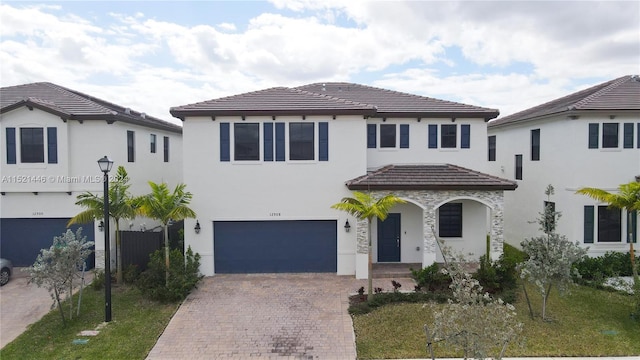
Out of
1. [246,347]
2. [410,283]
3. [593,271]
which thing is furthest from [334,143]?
[593,271]

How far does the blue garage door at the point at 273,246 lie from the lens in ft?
51.1

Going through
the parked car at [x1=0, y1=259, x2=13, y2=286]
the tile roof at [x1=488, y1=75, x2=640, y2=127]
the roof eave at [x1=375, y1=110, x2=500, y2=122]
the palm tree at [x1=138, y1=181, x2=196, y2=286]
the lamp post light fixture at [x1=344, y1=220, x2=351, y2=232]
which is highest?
the tile roof at [x1=488, y1=75, x2=640, y2=127]

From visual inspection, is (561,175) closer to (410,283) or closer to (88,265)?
(410,283)

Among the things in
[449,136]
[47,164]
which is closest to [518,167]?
[449,136]

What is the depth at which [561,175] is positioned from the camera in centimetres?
1633

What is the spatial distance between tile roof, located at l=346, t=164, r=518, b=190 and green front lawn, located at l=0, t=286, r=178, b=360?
7.63m

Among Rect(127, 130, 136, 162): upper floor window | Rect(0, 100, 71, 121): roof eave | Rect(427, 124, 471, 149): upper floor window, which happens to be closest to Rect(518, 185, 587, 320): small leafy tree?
Rect(427, 124, 471, 149): upper floor window

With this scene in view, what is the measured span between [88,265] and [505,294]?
50.0 ft

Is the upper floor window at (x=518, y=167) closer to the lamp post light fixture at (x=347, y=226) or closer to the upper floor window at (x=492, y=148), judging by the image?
the upper floor window at (x=492, y=148)

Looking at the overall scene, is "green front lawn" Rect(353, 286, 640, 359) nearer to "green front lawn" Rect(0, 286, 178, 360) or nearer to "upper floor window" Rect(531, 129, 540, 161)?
"green front lawn" Rect(0, 286, 178, 360)

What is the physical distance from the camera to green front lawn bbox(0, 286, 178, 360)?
9.43 meters

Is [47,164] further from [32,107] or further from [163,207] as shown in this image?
[163,207]

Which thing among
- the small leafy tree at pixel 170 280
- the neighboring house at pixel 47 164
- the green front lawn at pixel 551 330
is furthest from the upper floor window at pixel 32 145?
the green front lawn at pixel 551 330

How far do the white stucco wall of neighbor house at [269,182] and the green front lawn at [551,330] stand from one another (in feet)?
15.3
